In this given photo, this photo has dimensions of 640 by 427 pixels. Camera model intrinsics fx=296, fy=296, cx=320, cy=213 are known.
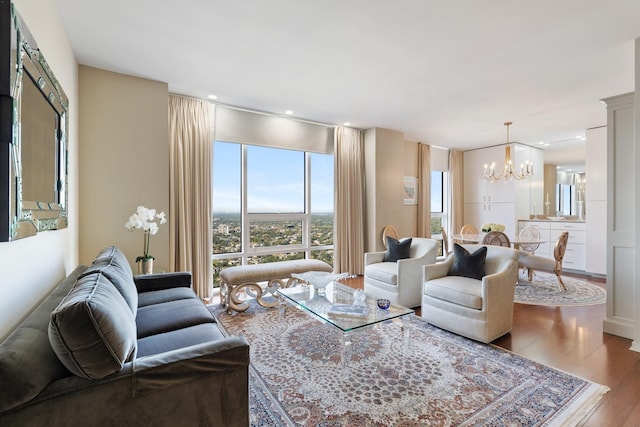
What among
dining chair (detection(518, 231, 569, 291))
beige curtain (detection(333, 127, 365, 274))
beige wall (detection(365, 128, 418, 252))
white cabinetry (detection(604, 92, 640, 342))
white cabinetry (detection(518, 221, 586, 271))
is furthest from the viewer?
white cabinetry (detection(518, 221, 586, 271))

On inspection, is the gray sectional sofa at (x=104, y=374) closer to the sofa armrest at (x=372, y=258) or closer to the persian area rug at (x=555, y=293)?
the sofa armrest at (x=372, y=258)

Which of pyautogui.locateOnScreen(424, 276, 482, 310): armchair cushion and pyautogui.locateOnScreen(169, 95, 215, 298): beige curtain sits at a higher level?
pyautogui.locateOnScreen(169, 95, 215, 298): beige curtain

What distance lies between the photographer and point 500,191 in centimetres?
664

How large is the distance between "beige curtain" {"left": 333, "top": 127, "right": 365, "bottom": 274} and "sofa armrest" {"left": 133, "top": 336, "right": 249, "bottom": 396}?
3.93 meters

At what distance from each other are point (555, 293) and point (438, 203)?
10.8 ft

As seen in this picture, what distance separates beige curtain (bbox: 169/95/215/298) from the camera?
3.82 meters

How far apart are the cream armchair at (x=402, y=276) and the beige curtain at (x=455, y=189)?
355 centimetres

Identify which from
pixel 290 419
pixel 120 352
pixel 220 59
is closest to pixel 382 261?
pixel 290 419

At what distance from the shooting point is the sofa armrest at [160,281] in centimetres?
274

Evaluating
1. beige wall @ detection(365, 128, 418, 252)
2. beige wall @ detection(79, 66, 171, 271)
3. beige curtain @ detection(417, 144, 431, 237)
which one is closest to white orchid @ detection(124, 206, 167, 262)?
beige wall @ detection(79, 66, 171, 271)

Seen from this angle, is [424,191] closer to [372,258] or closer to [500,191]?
[500,191]

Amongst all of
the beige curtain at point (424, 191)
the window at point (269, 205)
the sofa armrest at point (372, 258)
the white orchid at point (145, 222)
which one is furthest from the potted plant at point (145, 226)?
the beige curtain at point (424, 191)

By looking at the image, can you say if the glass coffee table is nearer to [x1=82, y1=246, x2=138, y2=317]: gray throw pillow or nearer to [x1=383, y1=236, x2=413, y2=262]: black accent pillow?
[x1=383, y1=236, x2=413, y2=262]: black accent pillow

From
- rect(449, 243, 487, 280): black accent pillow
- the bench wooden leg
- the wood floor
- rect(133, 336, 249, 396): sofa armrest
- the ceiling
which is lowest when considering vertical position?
the wood floor
